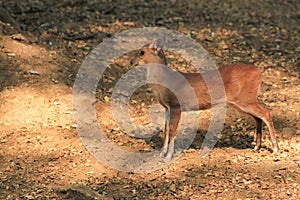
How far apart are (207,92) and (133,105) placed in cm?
154

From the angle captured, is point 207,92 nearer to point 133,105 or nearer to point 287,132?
point 287,132

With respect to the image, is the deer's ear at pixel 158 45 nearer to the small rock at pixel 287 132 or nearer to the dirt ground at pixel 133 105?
the dirt ground at pixel 133 105

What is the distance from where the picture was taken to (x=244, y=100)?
651 cm

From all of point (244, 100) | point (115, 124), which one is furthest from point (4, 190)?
point (244, 100)

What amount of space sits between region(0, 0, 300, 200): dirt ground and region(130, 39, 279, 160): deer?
30cm

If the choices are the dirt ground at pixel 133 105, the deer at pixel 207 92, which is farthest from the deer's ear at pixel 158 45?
the dirt ground at pixel 133 105

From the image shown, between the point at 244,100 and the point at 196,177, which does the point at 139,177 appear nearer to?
the point at 196,177

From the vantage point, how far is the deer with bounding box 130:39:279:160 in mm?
6504

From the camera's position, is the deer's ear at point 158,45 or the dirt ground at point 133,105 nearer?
the dirt ground at point 133,105

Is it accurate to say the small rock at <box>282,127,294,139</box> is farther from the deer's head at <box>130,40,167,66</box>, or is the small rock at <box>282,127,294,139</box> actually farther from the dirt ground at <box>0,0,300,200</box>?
the deer's head at <box>130,40,167,66</box>

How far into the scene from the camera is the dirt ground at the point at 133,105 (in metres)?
5.91

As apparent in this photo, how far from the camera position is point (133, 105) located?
7.77 metres

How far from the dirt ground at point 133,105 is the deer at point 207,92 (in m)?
0.30

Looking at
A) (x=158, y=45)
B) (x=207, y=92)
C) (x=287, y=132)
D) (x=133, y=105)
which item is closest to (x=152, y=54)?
(x=158, y=45)
